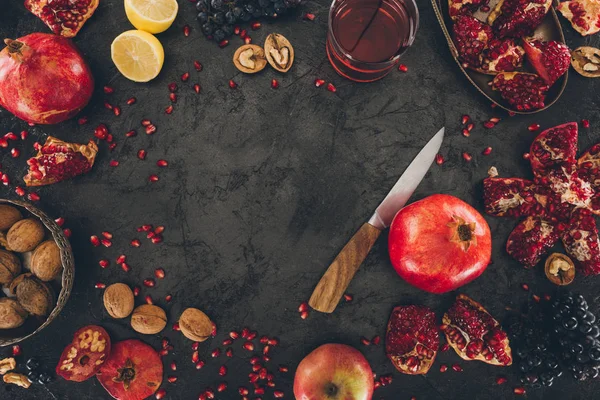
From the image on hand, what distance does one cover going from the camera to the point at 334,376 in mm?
1967

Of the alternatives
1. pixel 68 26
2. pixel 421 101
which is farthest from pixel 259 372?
pixel 68 26

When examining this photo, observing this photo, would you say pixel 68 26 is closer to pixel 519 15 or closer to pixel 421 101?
pixel 421 101

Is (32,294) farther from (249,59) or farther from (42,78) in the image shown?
(249,59)

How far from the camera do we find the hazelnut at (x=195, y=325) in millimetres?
2059

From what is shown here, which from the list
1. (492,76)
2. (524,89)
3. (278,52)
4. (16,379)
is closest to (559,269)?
(524,89)

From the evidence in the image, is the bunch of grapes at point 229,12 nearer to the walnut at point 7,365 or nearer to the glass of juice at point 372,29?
the glass of juice at point 372,29

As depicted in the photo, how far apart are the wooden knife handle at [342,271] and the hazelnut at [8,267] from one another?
129cm

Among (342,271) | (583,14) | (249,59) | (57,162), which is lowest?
(342,271)

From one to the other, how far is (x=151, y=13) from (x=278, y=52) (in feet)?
1.92

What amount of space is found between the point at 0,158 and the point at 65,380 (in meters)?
1.09

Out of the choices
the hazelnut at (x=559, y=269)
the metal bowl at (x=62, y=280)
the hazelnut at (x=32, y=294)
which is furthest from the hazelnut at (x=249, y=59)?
the hazelnut at (x=559, y=269)

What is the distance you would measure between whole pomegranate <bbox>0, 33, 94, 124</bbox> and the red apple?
5.10ft

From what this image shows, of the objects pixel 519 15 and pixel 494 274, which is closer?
pixel 519 15

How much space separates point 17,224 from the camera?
6.41 feet
